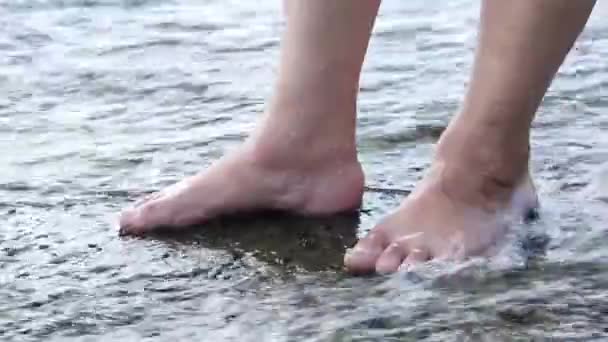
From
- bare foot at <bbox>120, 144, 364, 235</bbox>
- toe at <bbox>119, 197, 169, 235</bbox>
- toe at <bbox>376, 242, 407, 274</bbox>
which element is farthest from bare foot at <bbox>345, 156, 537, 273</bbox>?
toe at <bbox>119, 197, 169, 235</bbox>

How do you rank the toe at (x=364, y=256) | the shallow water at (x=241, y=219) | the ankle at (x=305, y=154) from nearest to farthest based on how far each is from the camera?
1. the shallow water at (x=241, y=219)
2. the toe at (x=364, y=256)
3. the ankle at (x=305, y=154)

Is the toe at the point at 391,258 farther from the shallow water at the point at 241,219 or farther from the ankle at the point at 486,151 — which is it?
the ankle at the point at 486,151

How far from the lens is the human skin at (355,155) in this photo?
140 centimetres

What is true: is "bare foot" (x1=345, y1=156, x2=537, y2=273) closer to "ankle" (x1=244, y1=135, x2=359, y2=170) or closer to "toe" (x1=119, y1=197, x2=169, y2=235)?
"ankle" (x1=244, y1=135, x2=359, y2=170)

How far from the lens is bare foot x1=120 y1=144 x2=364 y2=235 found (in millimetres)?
1510

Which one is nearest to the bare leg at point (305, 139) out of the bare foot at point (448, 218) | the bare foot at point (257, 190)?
the bare foot at point (257, 190)

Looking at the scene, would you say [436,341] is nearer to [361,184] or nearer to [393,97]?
[361,184]

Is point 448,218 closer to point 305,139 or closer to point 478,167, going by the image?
point 478,167

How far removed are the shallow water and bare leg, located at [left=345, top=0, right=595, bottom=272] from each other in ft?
0.15

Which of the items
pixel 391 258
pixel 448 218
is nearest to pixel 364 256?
pixel 391 258

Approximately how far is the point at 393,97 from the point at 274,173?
1.77 feet

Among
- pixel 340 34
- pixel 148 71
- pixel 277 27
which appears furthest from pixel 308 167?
pixel 277 27

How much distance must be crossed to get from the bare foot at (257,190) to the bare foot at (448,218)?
0.35 ft

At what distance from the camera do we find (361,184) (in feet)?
5.11
